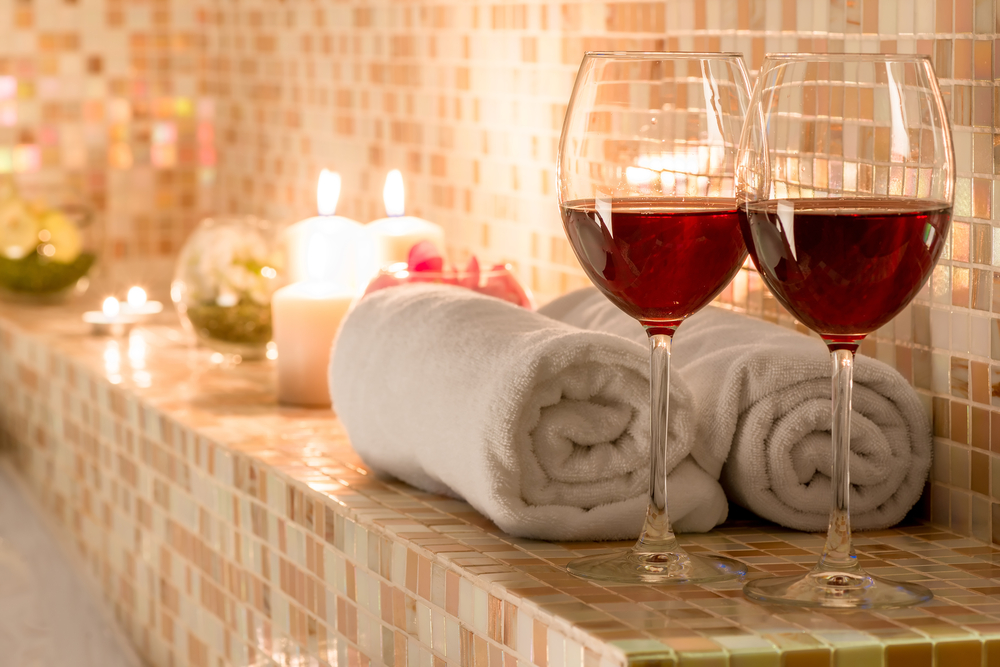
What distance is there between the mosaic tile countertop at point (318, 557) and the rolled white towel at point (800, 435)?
0.9 inches

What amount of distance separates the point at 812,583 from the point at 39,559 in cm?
102

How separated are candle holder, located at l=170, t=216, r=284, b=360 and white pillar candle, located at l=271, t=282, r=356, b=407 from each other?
6.7 inches

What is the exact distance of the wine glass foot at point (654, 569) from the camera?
706mm

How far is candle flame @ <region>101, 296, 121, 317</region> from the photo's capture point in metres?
1.56

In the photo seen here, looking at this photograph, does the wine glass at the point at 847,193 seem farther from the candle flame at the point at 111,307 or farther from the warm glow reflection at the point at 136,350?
the candle flame at the point at 111,307

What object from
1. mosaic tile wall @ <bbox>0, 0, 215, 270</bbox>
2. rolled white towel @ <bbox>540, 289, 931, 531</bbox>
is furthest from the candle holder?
rolled white towel @ <bbox>540, 289, 931, 531</bbox>

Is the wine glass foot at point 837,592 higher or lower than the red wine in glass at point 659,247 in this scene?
lower

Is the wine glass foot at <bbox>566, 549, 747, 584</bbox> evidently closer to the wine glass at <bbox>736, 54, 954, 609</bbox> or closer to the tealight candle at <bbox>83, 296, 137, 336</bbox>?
the wine glass at <bbox>736, 54, 954, 609</bbox>

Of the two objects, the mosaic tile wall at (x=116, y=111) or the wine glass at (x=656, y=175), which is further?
the mosaic tile wall at (x=116, y=111)

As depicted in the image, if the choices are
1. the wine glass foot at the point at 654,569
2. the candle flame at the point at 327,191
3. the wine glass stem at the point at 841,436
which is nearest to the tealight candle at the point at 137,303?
the candle flame at the point at 327,191

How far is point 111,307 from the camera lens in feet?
5.15

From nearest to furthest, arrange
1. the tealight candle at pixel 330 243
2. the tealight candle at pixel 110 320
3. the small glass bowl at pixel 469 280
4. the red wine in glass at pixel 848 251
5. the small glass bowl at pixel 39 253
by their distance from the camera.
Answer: the red wine in glass at pixel 848 251, the small glass bowl at pixel 469 280, the tealight candle at pixel 330 243, the tealight candle at pixel 110 320, the small glass bowl at pixel 39 253

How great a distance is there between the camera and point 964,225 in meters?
0.82

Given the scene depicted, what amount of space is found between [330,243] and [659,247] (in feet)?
2.40
